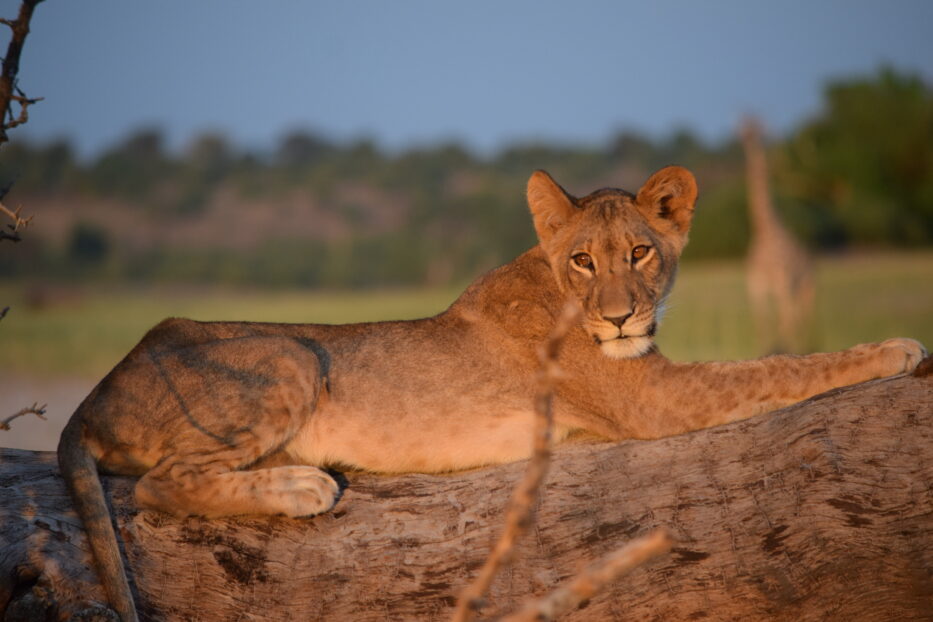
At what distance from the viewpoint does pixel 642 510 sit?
4.08 meters

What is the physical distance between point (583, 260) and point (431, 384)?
0.96 m

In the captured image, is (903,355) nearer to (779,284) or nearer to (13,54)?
(13,54)

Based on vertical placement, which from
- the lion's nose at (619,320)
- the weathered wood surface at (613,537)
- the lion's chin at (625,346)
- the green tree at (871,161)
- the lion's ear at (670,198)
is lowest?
the weathered wood surface at (613,537)

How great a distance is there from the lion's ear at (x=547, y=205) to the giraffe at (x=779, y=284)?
36.2 ft

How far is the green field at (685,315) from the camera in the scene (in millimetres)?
17891

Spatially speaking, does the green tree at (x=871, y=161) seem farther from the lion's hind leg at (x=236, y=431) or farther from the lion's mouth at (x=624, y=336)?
the lion's hind leg at (x=236, y=431)

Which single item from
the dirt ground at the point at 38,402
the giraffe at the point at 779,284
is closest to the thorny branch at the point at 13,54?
the dirt ground at the point at 38,402

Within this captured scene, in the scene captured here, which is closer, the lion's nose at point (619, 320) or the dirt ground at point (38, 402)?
the lion's nose at point (619, 320)

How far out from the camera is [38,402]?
46.7 feet

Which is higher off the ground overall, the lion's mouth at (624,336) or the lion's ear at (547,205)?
the lion's ear at (547,205)

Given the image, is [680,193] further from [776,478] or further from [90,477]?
[90,477]

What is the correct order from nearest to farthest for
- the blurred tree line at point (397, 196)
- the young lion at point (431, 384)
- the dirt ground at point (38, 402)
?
the young lion at point (431, 384), the dirt ground at point (38, 402), the blurred tree line at point (397, 196)

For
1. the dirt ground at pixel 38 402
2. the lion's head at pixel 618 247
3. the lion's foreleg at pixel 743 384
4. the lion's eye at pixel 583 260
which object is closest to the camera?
the lion's foreleg at pixel 743 384

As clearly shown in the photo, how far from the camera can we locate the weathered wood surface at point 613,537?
3682mm
